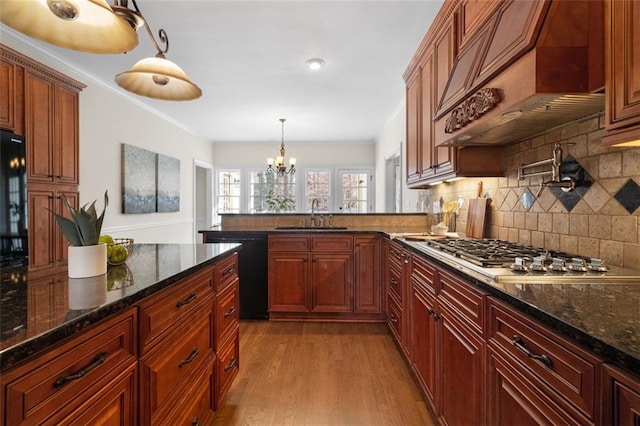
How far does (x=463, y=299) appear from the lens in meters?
1.34

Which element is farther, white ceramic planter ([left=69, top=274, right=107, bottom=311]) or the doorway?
the doorway

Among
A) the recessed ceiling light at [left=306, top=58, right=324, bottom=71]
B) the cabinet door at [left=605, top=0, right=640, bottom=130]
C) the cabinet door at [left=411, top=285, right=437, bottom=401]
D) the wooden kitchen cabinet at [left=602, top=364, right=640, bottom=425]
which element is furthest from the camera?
the recessed ceiling light at [left=306, top=58, right=324, bottom=71]

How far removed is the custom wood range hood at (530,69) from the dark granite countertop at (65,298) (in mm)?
1537

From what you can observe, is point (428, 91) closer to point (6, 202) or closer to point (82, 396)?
point (82, 396)

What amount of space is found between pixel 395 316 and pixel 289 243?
125 centimetres

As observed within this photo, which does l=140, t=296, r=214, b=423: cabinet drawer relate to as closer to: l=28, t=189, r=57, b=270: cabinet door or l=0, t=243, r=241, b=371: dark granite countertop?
l=0, t=243, r=241, b=371: dark granite countertop

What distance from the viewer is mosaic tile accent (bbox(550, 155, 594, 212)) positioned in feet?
4.98

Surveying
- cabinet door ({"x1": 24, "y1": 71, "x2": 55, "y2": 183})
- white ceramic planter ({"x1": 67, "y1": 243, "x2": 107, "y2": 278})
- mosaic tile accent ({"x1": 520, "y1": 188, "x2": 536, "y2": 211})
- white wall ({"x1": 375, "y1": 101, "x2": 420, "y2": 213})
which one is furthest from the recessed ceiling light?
white ceramic planter ({"x1": 67, "y1": 243, "x2": 107, "y2": 278})

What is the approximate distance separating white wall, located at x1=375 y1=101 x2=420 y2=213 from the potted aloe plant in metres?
3.47

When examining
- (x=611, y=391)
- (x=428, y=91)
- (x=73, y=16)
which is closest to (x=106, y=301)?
(x=73, y=16)

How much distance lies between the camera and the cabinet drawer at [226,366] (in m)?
1.75

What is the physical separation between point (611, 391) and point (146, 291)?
1.21 metres

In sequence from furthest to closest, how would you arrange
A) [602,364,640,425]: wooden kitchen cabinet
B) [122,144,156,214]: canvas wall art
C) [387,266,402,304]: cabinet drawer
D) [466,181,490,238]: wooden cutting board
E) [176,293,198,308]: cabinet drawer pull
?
[122,144,156,214]: canvas wall art → [387,266,402,304]: cabinet drawer → [466,181,490,238]: wooden cutting board → [176,293,198,308]: cabinet drawer pull → [602,364,640,425]: wooden kitchen cabinet

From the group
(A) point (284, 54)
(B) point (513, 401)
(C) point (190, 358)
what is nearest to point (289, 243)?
(A) point (284, 54)
